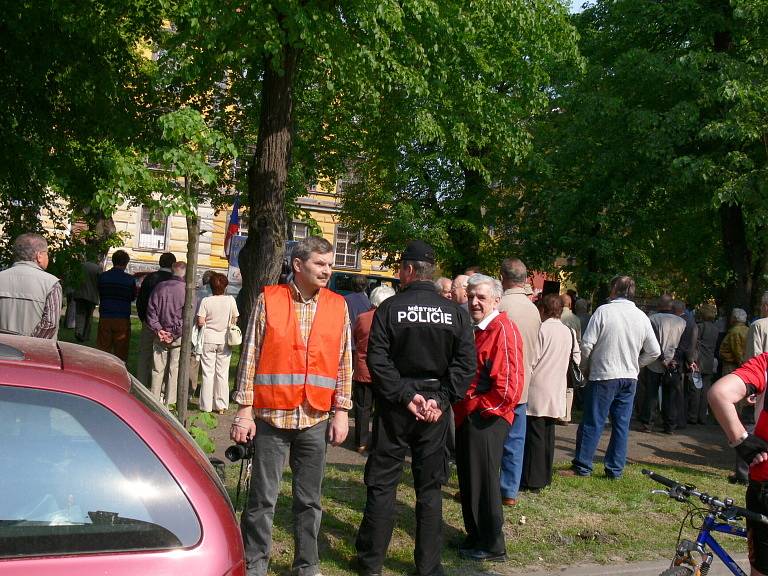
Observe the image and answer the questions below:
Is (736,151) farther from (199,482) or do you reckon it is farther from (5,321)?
(199,482)

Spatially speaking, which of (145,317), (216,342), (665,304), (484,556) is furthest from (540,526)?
(665,304)

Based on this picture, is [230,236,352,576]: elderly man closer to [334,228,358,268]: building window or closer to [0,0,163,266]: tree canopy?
[0,0,163,266]: tree canopy

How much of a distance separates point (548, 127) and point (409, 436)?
69.7ft

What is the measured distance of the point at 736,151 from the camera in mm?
17422

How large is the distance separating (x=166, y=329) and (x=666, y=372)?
725 centimetres

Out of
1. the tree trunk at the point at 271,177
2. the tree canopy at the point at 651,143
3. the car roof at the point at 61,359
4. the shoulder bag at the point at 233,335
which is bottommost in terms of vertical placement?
the shoulder bag at the point at 233,335

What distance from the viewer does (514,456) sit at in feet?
24.7

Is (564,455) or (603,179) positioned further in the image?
(603,179)

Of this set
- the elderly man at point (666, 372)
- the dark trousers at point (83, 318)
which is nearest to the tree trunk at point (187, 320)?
the elderly man at point (666, 372)

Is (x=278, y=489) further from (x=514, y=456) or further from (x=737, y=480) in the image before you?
(x=737, y=480)

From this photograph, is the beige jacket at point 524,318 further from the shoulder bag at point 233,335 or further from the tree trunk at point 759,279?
the tree trunk at point 759,279

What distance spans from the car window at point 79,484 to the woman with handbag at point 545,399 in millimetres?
5704

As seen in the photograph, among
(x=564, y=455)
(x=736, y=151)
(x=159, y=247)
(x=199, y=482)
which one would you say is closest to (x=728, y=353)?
(x=564, y=455)

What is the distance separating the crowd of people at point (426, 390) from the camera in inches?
201
